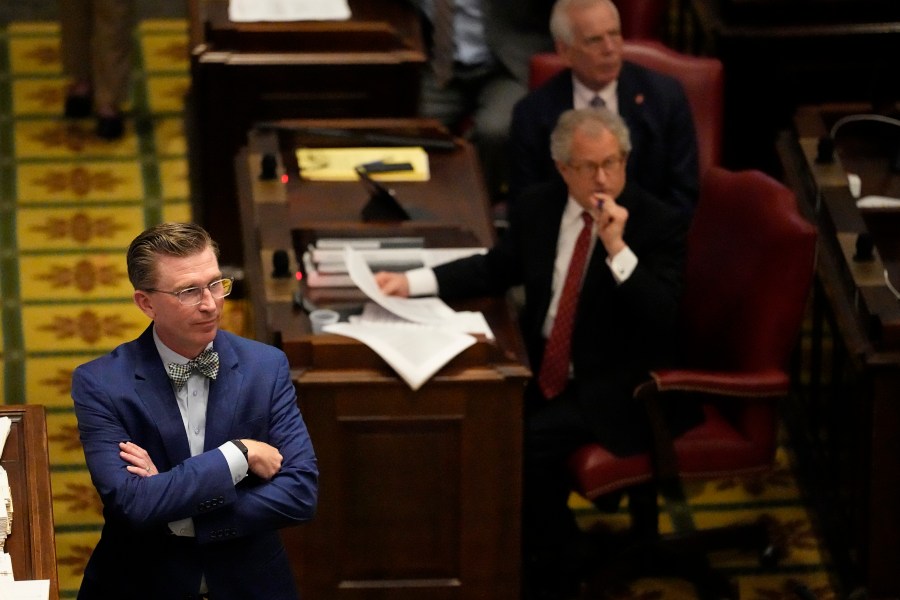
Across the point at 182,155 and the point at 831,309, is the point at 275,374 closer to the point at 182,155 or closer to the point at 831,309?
the point at 831,309

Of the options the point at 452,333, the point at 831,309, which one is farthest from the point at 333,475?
the point at 831,309

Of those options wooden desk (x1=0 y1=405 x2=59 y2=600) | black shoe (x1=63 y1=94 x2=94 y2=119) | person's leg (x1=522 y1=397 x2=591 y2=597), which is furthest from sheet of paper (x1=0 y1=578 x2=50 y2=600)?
black shoe (x1=63 y1=94 x2=94 y2=119)

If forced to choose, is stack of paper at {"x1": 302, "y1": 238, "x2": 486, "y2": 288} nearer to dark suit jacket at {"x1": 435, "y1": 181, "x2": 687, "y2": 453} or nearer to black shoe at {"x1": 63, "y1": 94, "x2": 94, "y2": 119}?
dark suit jacket at {"x1": 435, "y1": 181, "x2": 687, "y2": 453}

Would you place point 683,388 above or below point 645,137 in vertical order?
below

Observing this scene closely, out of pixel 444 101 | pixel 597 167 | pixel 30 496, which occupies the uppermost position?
pixel 444 101

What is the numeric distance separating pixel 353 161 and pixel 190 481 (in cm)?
234

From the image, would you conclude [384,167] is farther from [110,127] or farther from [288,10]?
[110,127]

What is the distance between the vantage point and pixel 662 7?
6.55 m

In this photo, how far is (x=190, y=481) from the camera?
3562 mm

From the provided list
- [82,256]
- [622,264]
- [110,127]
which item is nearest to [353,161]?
[622,264]

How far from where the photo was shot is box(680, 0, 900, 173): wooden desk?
6645 mm

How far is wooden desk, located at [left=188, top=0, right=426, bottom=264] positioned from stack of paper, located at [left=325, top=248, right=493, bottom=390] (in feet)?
5.19

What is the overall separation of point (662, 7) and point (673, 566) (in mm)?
2253

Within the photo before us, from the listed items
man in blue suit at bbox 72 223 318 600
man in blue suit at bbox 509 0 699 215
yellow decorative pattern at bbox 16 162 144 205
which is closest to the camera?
man in blue suit at bbox 72 223 318 600
